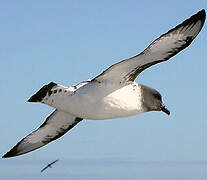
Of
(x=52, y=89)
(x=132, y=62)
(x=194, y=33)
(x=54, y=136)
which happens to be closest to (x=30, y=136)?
(x=54, y=136)

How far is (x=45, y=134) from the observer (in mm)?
17219

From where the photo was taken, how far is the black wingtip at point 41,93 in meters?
13.9

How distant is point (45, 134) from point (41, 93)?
3.46m

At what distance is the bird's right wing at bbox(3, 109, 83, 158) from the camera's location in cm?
1692

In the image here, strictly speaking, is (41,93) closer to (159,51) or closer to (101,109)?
(101,109)

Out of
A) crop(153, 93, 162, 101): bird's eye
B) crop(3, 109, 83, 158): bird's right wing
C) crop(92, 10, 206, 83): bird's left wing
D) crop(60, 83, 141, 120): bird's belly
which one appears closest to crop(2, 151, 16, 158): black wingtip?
crop(3, 109, 83, 158): bird's right wing

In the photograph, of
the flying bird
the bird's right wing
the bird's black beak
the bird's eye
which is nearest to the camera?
the flying bird

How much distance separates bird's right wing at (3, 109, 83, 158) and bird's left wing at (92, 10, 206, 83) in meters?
3.22

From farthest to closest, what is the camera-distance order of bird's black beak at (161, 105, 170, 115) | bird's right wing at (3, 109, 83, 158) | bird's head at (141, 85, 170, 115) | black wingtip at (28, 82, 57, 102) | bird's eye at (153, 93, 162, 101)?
1. bird's right wing at (3, 109, 83, 158)
2. bird's black beak at (161, 105, 170, 115)
3. bird's eye at (153, 93, 162, 101)
4. bird's head at (141, 85, 170, 115)
5. black wingtip at (28, 82, 57, 102)

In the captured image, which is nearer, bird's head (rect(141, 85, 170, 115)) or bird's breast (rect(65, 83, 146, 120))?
bird's breast (rect(65, 83, 146, 120))

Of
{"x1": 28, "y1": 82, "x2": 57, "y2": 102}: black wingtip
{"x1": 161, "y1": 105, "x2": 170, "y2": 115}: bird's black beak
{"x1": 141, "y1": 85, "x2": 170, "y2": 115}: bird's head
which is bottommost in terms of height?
{"x1": 161, "y1": 105, "x2": 170, "y2": 115}: bird's black beak

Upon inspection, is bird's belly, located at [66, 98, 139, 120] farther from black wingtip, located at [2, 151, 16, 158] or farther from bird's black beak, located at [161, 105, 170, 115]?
black wingtip, located at [2, 151, 16, 158]

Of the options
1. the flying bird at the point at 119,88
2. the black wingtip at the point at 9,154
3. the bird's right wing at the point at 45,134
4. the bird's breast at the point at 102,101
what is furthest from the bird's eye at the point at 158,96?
the black wingtip at the point at 9,154

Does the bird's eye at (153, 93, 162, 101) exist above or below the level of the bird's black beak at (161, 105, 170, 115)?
above
